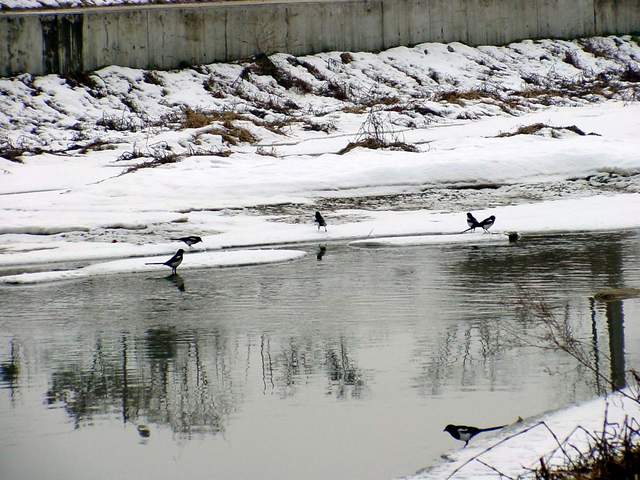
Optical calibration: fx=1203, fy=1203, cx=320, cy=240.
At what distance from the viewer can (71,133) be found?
23766 mm

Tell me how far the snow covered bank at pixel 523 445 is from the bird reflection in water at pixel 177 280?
542 cm

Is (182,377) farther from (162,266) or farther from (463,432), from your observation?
(162,266)

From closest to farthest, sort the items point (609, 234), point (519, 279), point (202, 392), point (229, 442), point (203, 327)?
point (229, 442) < point (202, 392) < point (203, 327) < point (519, 279) < point (609, 234)

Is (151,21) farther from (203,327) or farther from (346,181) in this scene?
(203,327)

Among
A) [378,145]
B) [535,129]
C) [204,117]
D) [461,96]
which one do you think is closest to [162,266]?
[378,145]

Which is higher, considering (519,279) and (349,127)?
(349,127)

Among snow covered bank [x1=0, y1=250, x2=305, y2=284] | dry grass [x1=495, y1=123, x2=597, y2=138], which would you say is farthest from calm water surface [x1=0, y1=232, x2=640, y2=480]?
dry grass [x1=495, y1=123, x2=597, y2=138]

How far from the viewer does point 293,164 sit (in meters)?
18.0

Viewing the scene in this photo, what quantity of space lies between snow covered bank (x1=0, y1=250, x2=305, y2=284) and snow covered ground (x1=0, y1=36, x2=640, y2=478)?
31mm

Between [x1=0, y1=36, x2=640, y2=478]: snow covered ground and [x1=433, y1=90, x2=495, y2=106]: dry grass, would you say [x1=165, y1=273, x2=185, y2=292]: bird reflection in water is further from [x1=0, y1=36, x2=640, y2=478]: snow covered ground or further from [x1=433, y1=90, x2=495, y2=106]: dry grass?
[x1=433, y1=90, x2=495, y2=106]: dry grass

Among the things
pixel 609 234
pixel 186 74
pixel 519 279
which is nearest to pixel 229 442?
pixel 519 279

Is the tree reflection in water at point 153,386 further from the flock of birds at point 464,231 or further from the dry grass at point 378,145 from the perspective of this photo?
the dry grass at point 378,145

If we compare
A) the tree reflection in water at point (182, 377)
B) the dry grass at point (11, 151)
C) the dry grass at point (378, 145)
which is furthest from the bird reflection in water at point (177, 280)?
the dry grass at point (11, 151)

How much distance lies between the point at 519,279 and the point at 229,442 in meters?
5.11
